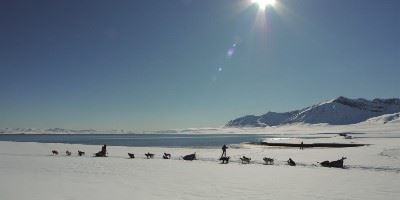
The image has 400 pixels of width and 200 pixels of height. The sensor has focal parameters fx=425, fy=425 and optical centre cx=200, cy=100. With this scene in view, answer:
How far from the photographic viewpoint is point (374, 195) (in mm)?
17062

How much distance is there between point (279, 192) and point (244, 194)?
165 centimetres

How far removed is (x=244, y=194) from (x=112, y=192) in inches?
210

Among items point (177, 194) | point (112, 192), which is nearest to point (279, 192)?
point (177, 194)

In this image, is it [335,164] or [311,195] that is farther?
[335,164]

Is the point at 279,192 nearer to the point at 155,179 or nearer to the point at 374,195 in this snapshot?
the point at 374,195

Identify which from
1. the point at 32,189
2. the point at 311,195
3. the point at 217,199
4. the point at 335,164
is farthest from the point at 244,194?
the point at 335,164

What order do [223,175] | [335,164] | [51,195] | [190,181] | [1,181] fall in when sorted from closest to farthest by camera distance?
1. [51,195]
2. [1,181]
3. [190,181]
4. [223,175]
5. [335,164]

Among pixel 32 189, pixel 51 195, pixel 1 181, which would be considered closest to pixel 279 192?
pixel 51 195

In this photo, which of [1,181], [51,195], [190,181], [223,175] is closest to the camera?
[51,195]

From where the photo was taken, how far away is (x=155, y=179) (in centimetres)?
2258

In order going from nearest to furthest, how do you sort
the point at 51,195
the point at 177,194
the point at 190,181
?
the point at 51,195 → the point at 177,194 → the point at 190,181

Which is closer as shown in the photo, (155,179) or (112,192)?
(112,192)

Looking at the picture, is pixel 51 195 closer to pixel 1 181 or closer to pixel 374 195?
pixel 1 181

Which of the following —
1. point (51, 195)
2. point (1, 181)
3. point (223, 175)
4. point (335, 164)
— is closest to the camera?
point (51, 195)
